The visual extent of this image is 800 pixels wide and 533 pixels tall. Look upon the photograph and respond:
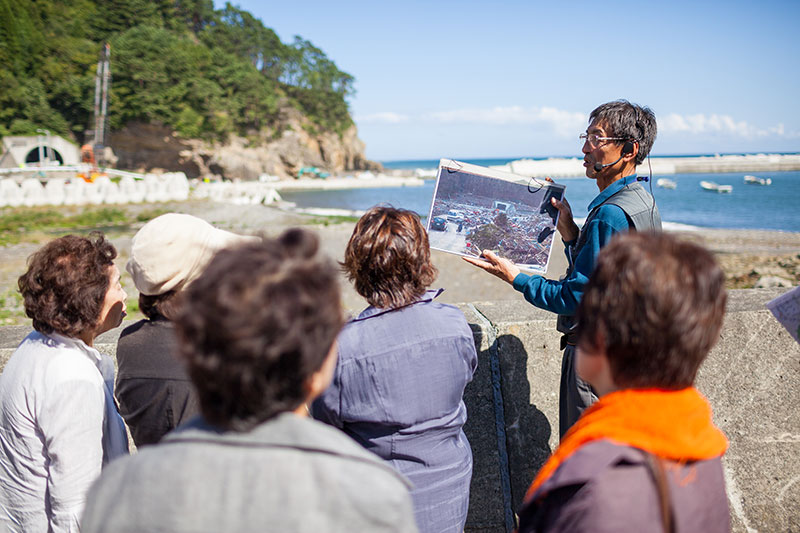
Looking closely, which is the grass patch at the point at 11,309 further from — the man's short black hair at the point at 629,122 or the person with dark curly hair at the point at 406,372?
the man's short black hair at the point at 629,122

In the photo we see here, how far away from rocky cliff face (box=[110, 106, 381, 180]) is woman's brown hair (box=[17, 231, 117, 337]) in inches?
2620

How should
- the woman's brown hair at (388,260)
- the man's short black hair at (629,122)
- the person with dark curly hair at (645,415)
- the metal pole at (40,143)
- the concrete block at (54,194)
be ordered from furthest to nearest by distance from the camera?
the metal pole at (40,143), the concrete block at (54,194), the man's short black hair at (629,122), the woman's brown hair at (388,260), the person with dark curly hair at (645,415)

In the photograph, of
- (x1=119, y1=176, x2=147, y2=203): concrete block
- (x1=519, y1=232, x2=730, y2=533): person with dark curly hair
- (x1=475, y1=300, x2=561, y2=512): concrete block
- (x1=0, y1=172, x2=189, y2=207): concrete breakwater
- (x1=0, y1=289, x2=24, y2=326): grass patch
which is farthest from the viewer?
(x1=119, y1=176, x2=147, y2=203): concrete block

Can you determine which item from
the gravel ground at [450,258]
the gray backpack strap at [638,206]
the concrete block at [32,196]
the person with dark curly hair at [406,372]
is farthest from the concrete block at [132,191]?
the gray backpack strap at [638,206]

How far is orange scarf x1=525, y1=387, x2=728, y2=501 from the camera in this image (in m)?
1.22

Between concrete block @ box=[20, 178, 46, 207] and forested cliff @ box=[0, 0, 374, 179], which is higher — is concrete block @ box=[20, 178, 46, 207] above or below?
below

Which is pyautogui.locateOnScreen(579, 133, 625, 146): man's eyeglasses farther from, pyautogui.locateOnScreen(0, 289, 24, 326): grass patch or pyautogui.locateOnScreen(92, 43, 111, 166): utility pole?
pyautogui.locateOnScreen(92, 43, 111, 166): utility pole

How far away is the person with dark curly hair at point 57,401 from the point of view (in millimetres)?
1876

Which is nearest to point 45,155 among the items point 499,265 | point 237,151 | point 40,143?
point 40,143

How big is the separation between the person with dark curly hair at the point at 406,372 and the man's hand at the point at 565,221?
0.97m

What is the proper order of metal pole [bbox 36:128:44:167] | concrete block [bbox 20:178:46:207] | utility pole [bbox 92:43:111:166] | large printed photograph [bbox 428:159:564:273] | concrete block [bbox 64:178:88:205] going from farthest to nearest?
utility pole [bbox 92:43:111:166], metal pole [bbox 36:128:44:167], concrete block [bbox 64:178:88:205], concrete block [bbox 20:178:46:207], large printed photograph [bbox 428:159:564:273]

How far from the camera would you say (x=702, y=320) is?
49.3 inches

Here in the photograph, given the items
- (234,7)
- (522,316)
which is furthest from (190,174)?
(522,316)

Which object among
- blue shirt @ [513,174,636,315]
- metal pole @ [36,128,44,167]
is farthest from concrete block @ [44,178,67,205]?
blue shirt @ [513,174,636,315]
